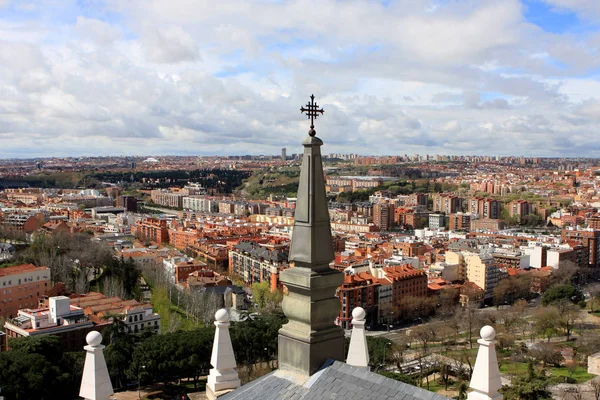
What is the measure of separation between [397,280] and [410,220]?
3762cm

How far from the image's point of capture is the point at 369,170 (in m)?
133

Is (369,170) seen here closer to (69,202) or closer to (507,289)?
(69,202)

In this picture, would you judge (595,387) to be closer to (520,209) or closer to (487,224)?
(487,224)

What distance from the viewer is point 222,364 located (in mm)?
3117

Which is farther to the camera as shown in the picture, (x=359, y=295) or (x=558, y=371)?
(x=359, y=295)

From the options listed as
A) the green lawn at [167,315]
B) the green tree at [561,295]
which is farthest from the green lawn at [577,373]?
the green lawn at [167,315]

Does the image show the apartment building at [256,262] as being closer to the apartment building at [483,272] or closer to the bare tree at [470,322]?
the bare tree at [470,322]

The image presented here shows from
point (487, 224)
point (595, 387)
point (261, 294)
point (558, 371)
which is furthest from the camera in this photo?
point (487, 224)

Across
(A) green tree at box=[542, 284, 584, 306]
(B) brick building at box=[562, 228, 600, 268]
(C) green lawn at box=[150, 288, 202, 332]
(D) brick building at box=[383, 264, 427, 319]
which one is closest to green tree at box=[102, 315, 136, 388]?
(C) green lawn at box=[150, 288, 202, 332]

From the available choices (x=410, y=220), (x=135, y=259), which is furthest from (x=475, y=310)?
(x=410, y=220)

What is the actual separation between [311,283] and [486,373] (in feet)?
2.92

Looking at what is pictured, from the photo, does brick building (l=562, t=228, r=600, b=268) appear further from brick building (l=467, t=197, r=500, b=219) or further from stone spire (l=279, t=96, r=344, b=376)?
stone spire (l=279, t=96, r=344, b=376)

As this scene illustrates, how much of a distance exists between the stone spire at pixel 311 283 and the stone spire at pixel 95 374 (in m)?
0.86

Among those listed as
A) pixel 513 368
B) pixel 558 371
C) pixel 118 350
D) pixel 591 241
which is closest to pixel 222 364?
pixel 118 350
